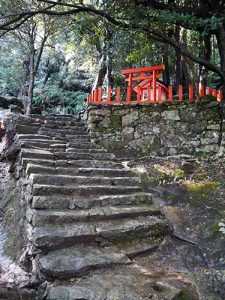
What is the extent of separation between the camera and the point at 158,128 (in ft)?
21.0

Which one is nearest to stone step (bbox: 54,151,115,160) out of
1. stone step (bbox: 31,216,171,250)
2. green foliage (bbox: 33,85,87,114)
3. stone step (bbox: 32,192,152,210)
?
stone step (bbox: 32,192,152,210)

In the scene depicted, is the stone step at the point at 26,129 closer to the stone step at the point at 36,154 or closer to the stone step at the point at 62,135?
the stone step at the point at 62,135

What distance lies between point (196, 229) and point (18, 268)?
7.76 ft

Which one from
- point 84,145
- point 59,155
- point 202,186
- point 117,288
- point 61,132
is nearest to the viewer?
point 117,288

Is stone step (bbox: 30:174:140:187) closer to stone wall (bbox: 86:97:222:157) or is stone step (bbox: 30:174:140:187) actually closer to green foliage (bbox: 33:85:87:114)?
stone wall (bbox: 86:97:222:157)

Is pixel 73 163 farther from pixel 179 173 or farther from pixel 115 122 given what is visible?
pixel 179 173

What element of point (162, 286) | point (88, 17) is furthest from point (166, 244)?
point (88, 17)

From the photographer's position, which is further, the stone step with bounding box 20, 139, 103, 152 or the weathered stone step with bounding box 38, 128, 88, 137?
the weathered stone step with bounding box 38, 128, 88, 137

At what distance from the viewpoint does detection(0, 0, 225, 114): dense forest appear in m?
5.93

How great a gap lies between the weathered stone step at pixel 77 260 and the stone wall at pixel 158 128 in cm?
338

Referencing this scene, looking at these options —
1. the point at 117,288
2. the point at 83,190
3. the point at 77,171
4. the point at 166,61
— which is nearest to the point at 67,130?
the point at 77,171

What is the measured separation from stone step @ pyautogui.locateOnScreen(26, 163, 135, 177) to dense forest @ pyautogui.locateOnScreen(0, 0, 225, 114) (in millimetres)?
2794

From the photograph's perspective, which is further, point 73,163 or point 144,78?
point 144,78

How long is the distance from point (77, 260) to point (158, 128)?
13.5 ft
